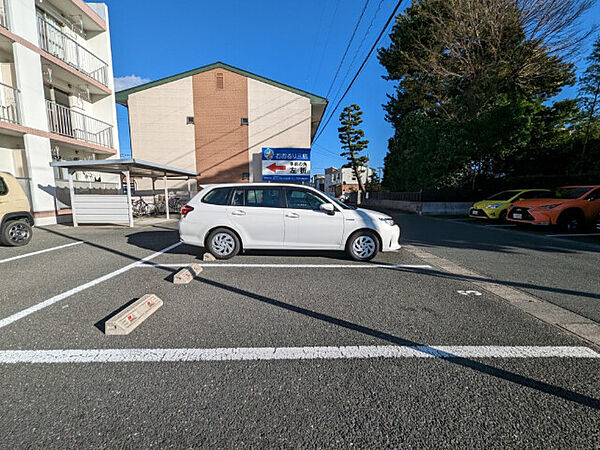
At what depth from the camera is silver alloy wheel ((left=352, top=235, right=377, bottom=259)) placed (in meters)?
5.05

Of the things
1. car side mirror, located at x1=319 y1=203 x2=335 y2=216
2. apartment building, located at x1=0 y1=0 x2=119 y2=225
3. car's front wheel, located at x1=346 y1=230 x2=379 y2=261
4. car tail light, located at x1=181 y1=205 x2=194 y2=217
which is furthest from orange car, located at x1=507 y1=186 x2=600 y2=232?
apartment building, located at x1=0 y1=0 x2=119 y2=225

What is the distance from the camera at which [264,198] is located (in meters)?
5.10

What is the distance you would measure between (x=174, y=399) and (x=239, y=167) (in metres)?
17.0

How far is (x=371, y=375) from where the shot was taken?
199cm

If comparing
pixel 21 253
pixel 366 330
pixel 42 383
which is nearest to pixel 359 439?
pixel 366 330

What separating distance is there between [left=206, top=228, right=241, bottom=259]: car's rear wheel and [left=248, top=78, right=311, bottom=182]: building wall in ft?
43.8

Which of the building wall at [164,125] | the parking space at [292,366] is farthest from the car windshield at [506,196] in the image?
the building wall at [164,125]

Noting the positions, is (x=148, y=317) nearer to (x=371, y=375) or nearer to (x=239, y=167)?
(x=371, y=375)

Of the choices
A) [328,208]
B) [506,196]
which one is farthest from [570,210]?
[328,208]

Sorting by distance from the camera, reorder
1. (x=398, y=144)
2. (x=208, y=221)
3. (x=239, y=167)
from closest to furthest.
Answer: (x=208, y=221)
(x=239, y=167)
(x=398, y=144)

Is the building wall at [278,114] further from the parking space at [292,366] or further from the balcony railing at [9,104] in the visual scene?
the parking space at [292,366]

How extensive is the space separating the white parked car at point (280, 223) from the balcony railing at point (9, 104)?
9.74m

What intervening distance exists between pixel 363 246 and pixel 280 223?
1.68m

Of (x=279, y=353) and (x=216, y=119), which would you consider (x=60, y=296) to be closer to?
(x=279, y=353)
